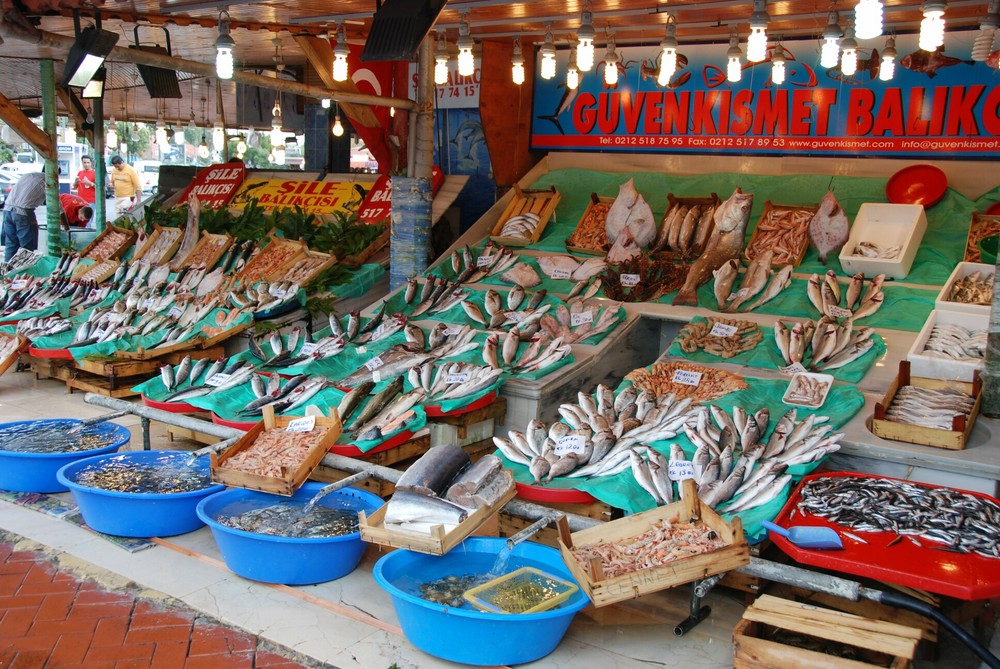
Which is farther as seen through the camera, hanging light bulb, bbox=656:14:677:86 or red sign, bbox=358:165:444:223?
red sign, bbox=358:165:444:223

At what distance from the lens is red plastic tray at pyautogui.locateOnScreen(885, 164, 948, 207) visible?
7.86 m

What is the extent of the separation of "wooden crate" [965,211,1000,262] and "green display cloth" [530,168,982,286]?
0.12 meters

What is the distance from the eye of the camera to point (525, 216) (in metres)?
9.18

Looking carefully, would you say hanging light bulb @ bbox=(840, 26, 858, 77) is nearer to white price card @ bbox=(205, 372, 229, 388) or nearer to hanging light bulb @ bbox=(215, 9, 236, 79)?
hanging light bulb @ bbox=(215, 9, 236, 79)

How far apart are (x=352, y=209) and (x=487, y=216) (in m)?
2.17

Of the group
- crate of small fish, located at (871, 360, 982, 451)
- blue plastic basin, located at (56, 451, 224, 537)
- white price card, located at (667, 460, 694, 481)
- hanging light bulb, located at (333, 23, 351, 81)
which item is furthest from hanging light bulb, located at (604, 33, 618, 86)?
blue plastic basin, located at (56, 451, 224, 537)

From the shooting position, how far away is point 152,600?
4312 mm

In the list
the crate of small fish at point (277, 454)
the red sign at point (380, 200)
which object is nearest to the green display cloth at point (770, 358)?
the crate of small fish at point (277, 454)

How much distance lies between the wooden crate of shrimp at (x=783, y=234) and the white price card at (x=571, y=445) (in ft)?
11.1

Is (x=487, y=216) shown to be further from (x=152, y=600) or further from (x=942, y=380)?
(x=152, y=600)

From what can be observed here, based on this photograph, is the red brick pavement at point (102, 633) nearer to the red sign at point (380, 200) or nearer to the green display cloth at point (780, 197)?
the green display cloth at point (780, 197)

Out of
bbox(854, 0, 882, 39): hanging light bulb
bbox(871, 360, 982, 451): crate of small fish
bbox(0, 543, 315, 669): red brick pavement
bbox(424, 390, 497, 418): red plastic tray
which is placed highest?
bbox(854, 0, 882, 39): hanging light bulb

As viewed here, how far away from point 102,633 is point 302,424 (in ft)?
5.54

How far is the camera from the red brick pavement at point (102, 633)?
12.4ft
